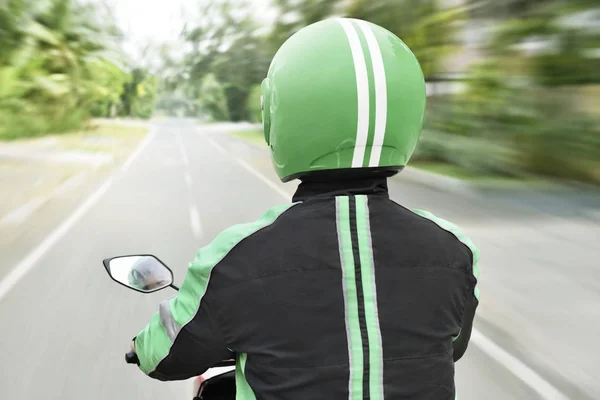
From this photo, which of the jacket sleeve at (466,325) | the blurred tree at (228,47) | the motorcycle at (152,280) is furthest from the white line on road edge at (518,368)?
the blurred tree at (228,47)

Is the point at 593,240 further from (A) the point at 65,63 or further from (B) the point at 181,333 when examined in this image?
(A) the point at 65,63

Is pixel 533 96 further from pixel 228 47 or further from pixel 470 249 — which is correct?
pixel 228 47

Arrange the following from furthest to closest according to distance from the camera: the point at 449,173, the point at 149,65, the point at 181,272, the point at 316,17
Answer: the point at 149,65 < the point at 316,17 < the point at 449,173 < the point at 181,272

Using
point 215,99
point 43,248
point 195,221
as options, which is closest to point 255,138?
point 195,221

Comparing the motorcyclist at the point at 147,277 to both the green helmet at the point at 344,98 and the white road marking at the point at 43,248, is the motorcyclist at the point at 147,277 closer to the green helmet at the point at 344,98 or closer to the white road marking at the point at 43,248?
the green helmet at the point at 344,98

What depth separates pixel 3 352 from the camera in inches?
155

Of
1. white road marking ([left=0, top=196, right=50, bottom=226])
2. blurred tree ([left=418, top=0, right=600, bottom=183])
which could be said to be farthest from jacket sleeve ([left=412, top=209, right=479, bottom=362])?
blurred tree ([left=418, top=0, right=600, bottom=183])

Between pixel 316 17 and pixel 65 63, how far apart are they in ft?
43.1

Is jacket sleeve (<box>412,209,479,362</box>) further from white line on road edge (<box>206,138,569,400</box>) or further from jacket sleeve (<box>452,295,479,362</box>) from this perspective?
white line on road edge (<box>206,138,569,400</box>)

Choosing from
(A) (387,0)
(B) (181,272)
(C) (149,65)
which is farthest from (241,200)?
(C) (149,65)

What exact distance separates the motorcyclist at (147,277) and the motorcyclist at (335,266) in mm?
238

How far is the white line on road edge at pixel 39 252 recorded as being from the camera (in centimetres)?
554

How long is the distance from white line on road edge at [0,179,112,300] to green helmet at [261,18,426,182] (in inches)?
180

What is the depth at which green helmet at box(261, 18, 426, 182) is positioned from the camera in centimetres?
129
